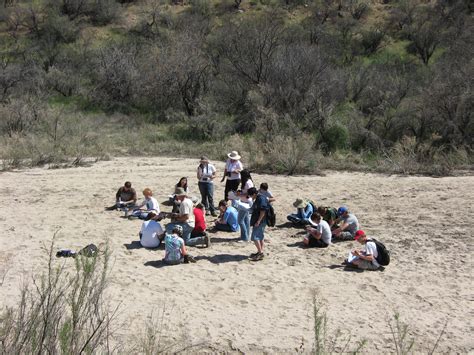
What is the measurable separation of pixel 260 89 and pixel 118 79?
9.39 meters

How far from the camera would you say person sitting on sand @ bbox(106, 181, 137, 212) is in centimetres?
1207

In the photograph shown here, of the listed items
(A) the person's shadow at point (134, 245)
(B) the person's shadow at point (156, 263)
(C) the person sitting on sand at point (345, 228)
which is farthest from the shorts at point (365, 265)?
(A) the person's shadow at point (134, 245)

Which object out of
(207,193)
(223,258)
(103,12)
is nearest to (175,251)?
(223,258)

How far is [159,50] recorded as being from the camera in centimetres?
3020

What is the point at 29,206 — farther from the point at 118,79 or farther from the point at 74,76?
the point at 74,76

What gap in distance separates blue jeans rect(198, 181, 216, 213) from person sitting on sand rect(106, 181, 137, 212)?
1.63 metres

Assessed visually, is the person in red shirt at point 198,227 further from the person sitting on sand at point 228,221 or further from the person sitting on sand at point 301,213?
the person sitting on sand at point 301,213

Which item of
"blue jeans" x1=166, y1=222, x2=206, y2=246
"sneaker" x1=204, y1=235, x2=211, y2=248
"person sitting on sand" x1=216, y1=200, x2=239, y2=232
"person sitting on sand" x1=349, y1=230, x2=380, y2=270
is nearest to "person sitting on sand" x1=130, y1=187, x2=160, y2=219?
"person sitting on sand" x1=216, y1=200, x2=239, y2=232

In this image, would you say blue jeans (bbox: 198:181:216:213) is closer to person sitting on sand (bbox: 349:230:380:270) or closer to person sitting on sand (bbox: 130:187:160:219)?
person sitting on sand (bbox: 130:187:160:219)

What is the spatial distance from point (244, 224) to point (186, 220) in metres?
1.17

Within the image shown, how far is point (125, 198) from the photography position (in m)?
12.1

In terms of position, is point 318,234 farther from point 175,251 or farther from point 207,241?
point 175,251

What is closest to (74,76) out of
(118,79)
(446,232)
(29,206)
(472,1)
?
(118,79)

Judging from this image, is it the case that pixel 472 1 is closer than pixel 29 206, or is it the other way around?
pixel 29 206
